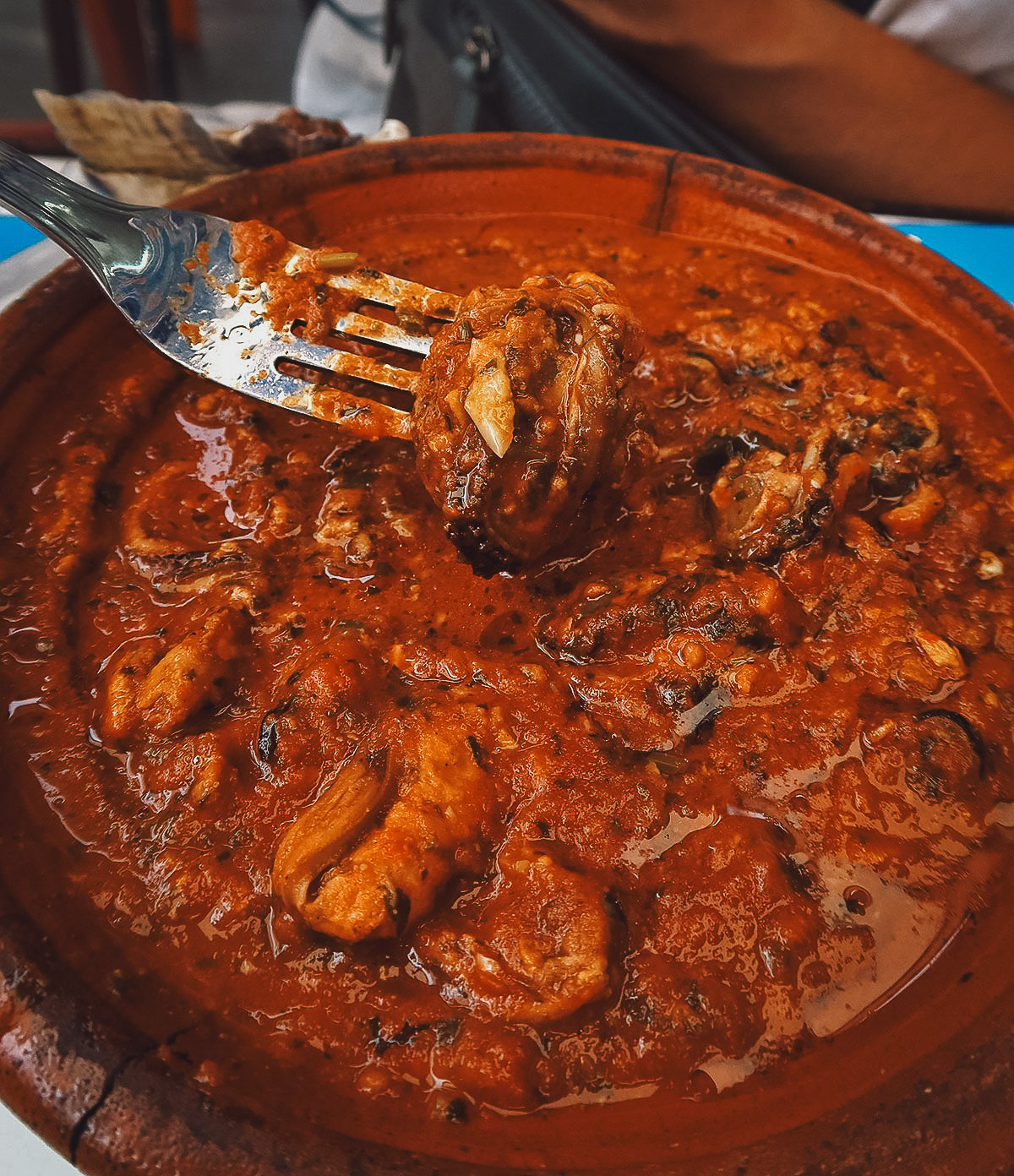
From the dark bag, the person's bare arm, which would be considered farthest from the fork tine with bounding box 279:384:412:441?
the person's bare arm

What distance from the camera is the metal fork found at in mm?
1542

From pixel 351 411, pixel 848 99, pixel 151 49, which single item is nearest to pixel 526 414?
pixel 351 411

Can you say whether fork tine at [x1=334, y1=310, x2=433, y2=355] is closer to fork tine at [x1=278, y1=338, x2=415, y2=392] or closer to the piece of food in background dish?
fork tine at [x1=278, y1=338, x2=415, y2=392]

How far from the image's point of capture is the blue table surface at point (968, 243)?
7.77ft

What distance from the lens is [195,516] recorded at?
4.90ft

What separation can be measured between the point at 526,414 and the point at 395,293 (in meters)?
0.46

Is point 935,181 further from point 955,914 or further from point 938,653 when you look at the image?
point 955,914

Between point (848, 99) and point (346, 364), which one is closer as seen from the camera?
point (346, 364)

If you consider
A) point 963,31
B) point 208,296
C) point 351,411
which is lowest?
point 351,411

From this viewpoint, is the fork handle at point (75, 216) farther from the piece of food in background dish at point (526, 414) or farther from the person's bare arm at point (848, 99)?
the person's bare arm at point (848, 99)

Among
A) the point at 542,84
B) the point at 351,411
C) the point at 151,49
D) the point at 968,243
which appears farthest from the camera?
the point at 151,49

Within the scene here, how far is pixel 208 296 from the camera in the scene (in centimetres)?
160

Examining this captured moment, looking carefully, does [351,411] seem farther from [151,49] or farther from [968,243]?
[151,49]

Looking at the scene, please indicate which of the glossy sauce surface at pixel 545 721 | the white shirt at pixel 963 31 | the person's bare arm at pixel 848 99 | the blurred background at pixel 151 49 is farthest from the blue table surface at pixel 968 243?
the blurred background at pixel 151 49
